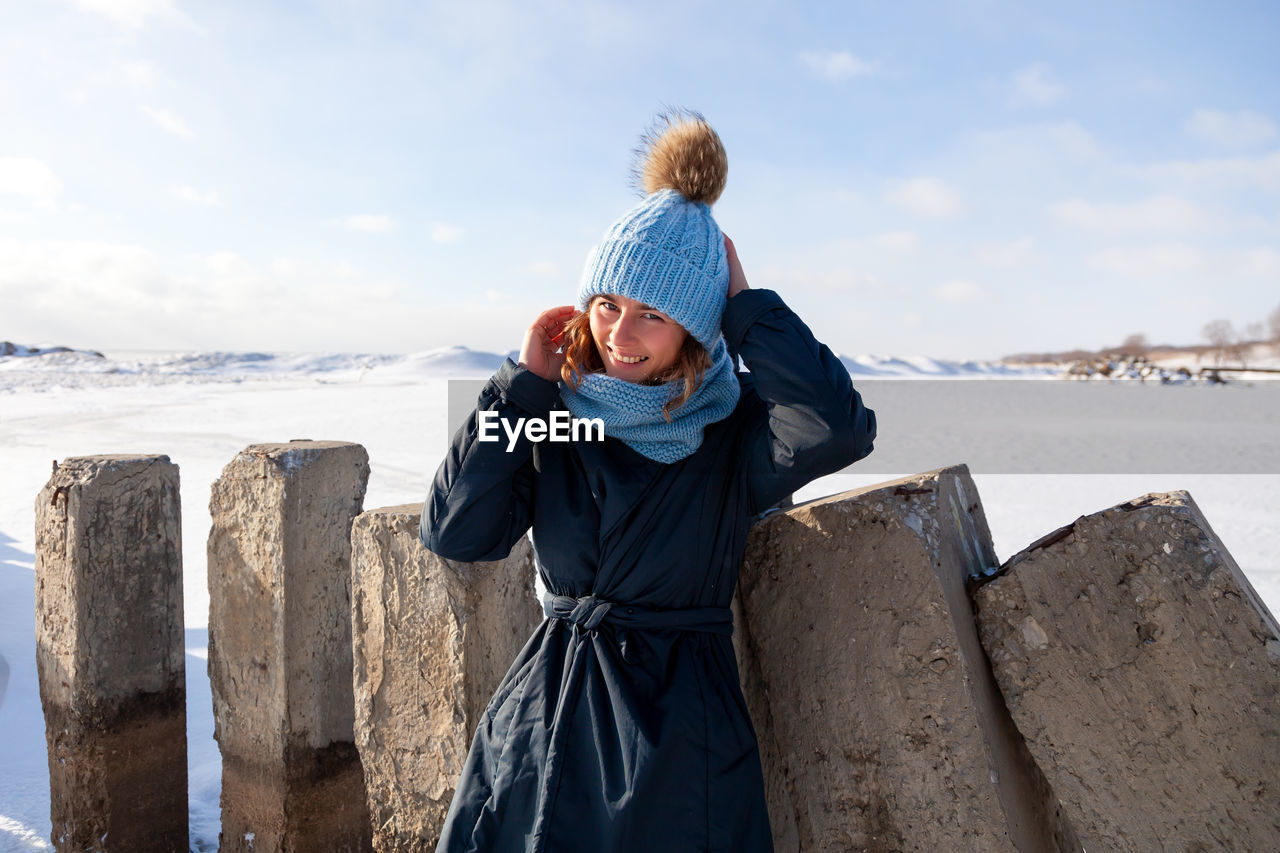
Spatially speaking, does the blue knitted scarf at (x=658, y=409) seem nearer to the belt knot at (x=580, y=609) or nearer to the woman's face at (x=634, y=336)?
the woman's face at (x=634, y=336)

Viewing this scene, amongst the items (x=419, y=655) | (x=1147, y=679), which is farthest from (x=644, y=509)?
(x=1147, y=679)

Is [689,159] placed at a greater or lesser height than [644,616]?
greater

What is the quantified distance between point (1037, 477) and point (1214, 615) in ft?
32.9

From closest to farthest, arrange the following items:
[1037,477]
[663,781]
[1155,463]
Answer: [663,781] < [1037,477] < [1155,463]

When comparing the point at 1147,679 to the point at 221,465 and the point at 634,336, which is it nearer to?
the point at 634,336

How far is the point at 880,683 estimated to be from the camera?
5.82 feet

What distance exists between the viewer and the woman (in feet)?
5.04

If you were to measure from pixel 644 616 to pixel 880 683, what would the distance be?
52 centimetres

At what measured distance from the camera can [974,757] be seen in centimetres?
169

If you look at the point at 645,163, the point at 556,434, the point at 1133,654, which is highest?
the point at 645,163

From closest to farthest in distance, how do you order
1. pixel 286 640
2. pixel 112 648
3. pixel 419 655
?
pixel 419 655 < pixel 286 640 < pixel 112 648

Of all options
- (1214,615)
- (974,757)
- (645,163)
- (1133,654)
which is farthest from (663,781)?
(645,163)

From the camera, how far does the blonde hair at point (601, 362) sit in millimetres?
1688

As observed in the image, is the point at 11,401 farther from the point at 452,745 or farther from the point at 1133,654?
the point at 1133,654
